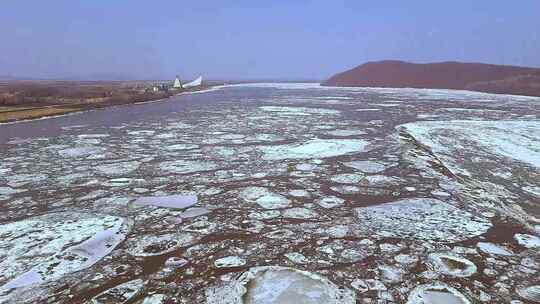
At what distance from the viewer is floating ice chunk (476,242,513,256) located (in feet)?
8.42

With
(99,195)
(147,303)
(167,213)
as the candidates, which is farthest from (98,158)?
(147,303)

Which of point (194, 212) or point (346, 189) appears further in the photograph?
point (346, 189)

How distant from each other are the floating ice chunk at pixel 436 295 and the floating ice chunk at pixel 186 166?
3.33 m

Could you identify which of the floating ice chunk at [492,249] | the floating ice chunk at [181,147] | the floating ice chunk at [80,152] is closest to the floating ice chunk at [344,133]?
the floating ice chunk at [181,147]

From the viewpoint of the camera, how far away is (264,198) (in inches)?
147

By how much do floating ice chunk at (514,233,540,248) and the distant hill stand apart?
74.4ft

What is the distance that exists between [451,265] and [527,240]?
0.86 m

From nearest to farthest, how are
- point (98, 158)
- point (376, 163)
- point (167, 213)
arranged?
point (167, 213) < point (376, 163) < point (98, 158)

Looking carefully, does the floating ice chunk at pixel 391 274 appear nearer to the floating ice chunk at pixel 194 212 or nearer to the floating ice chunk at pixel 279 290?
the floating ice chunk at pixel 279 290

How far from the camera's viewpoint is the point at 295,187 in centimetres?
411

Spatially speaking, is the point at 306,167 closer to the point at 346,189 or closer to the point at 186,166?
the point at 346,189

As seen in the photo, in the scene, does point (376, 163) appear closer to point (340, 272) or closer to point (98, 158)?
point (340, 272)

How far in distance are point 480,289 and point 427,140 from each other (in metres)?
5.18

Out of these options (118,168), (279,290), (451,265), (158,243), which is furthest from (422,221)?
(118,168)
